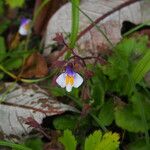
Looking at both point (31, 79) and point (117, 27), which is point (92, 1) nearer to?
point (117, 27)

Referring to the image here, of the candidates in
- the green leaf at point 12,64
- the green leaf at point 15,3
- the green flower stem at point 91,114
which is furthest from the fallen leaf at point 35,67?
the green flower stem at point 91,114

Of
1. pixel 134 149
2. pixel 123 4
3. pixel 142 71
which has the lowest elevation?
pixel 134 149

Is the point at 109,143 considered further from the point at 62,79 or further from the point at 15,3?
the point at 15,3

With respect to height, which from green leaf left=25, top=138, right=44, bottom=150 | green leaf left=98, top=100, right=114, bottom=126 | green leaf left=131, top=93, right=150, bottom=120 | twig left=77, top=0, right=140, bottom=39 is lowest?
green leaf left=25, top=138, right=44, bottom=150

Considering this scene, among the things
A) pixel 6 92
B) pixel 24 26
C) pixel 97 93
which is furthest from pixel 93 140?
pixel 24 26

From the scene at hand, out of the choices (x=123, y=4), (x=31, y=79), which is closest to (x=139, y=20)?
(x=123, y=4)

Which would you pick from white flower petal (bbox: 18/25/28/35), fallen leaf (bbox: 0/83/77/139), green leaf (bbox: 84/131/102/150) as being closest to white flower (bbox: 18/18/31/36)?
white flower petal (bbox: 18/25/28/35)

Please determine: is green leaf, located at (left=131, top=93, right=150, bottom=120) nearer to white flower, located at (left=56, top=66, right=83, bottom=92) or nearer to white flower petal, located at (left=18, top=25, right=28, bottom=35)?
white flower, located at (left=56, top=66, right=83, bottom=92)
